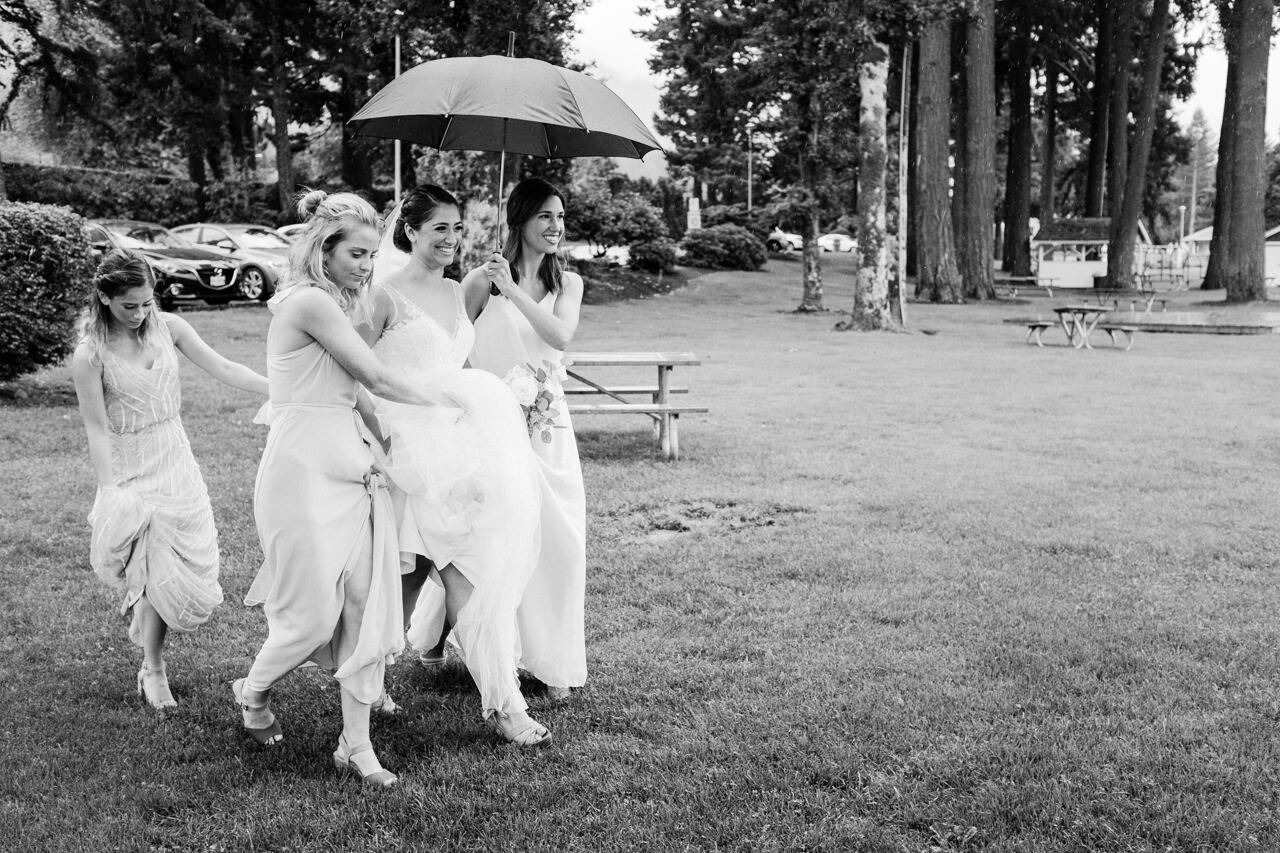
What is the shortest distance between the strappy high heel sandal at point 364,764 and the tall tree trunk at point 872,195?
18247 mm

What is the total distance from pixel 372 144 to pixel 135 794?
37232 mm

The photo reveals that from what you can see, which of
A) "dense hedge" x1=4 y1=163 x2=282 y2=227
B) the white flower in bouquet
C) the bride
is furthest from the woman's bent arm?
"dense hedge" x1=4 y1=163 x2=282 y2=227

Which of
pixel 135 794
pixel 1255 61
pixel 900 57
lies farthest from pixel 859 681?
pixel 1255 61

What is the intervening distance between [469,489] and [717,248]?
1502 inches

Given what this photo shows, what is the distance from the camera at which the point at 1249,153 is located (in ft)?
98.1

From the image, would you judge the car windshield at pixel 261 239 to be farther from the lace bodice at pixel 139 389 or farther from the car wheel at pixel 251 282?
the lace bodice at pixel 139 389

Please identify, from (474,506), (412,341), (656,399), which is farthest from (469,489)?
(656,399)

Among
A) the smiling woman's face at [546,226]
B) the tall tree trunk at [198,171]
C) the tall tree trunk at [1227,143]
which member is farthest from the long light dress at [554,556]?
the tall tree trunk at [198,171]

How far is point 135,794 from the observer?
377cm

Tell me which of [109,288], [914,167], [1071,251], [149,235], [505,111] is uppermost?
[914,167]

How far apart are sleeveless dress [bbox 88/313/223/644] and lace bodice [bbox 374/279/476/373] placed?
108 cm

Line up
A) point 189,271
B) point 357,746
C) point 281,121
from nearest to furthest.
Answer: point 357,746 < point 189,271 < point 281,121

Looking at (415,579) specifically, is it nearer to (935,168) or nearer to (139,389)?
(139,389)

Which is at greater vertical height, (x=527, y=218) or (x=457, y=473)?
(x=527, y=218)
